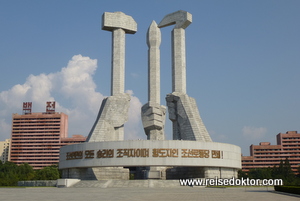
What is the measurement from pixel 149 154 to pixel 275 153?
255 ft

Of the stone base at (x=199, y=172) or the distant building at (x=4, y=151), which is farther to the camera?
the distant building at (x=4, y=151)

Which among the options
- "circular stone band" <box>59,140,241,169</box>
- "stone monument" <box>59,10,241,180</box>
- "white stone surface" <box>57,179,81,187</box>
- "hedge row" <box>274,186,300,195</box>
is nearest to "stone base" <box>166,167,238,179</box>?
"stone monument" <box>59,10,241,180</box>

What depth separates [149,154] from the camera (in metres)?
34.7

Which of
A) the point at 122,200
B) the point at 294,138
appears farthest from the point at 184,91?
the point at 294,138

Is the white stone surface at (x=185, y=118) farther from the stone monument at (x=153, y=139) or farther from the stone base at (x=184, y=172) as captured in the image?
the stone base at (x=184, y=172)

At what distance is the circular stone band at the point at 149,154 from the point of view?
3462cm

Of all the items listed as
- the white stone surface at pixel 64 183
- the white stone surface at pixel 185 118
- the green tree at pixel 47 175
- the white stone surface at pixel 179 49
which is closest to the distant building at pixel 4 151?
the green tree at pixel 47 175

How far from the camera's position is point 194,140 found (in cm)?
3897

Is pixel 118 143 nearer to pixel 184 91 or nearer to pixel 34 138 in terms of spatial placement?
pixel 184 91

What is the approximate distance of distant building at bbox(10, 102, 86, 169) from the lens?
113m

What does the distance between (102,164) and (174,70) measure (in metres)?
15.2

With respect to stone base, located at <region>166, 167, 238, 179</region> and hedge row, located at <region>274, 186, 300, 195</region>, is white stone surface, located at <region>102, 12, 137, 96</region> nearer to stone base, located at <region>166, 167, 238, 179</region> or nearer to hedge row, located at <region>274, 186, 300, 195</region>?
stone base, located at <region>166, 167, 238, 179</region>

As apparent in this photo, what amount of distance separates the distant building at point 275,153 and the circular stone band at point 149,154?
7006 centimetres

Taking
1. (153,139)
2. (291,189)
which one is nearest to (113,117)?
(153,139)
